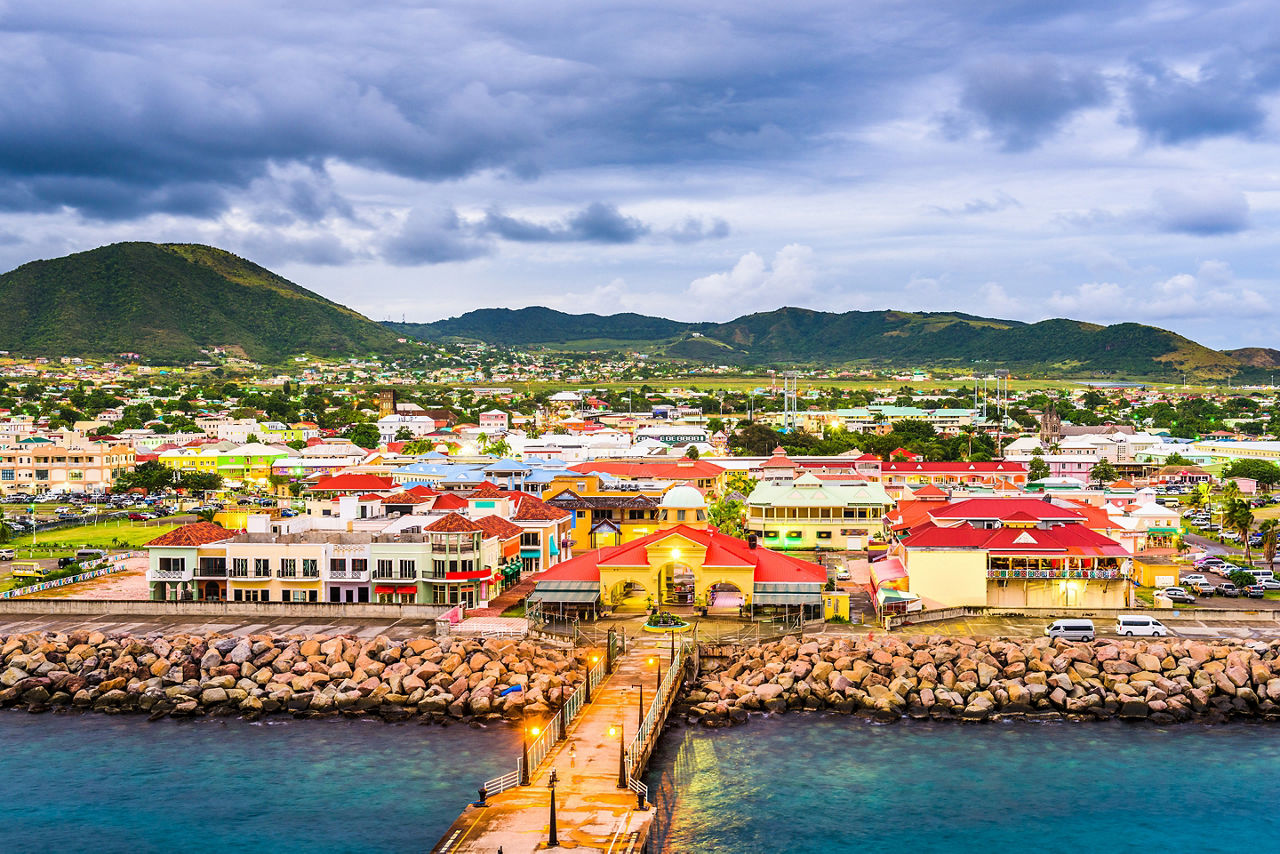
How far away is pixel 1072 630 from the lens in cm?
4434

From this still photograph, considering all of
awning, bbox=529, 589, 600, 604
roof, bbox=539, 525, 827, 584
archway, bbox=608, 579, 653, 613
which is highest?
roof, bbox=539, 525, 827, 584

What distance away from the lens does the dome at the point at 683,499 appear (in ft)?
227

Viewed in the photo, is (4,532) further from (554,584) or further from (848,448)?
(848,448)

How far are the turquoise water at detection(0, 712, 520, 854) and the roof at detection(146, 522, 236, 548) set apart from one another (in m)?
14.2

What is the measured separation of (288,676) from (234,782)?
7.78 m

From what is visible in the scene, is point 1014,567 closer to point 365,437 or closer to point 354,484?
point 354,484

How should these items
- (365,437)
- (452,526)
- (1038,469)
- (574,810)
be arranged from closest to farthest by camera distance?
(574,810), (452,526), (1038,469), (365,437)

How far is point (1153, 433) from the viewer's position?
175 metres

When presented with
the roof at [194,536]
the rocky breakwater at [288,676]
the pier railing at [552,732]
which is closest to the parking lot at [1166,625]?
the pier railing at [552,732]

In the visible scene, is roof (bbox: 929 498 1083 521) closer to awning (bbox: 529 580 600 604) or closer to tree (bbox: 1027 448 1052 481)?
awning (bbox: 529 580 600 604)

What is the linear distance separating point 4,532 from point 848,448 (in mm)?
91616

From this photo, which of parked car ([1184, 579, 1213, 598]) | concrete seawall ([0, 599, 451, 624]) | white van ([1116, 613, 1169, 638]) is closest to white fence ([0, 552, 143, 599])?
concrete seawall ([0, 599, 451, 624])

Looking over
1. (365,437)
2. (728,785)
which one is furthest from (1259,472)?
(365,437)

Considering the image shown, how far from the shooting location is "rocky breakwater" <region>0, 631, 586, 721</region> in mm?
38438
